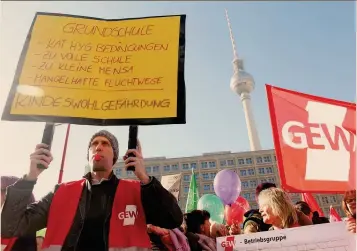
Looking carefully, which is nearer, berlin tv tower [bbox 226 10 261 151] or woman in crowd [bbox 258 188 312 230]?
woman in crowd [bbox 258 188 312 230]

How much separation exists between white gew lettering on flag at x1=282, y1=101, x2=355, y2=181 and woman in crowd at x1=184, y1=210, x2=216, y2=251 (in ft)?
4.23

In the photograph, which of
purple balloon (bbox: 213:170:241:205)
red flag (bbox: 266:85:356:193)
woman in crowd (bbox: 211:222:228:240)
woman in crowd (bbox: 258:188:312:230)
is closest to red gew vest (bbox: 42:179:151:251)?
woman in crowd (bbox: 258:188:312:230)

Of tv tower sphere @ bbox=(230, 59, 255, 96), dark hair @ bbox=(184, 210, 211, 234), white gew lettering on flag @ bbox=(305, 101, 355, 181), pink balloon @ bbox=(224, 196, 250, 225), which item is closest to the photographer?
white gew lettering on flag @ bbox=(305, 101, 355, 181)

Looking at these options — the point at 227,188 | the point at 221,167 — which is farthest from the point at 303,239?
the point at 221,167

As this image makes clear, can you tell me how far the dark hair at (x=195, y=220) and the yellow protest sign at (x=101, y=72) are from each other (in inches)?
80.9

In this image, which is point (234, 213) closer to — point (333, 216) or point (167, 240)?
point (333, 216)

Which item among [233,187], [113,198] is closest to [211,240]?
[113,198]

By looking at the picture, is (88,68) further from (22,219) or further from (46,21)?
(22,219)

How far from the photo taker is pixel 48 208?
244cm

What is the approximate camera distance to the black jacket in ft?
7.09

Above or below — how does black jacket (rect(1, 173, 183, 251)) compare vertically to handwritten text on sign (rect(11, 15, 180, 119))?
below

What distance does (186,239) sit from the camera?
3611 millimetres

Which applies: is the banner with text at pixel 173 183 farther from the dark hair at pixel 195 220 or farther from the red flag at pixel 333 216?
the dark hair at pixel 195 220

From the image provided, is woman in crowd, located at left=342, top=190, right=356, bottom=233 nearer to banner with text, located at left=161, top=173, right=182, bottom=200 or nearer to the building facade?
banner with text, located at left=161, top=173, right=182, bottom=200
